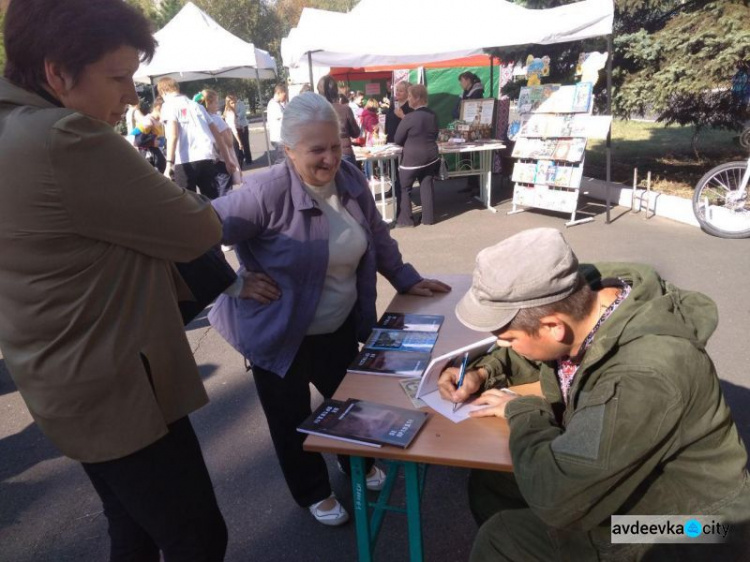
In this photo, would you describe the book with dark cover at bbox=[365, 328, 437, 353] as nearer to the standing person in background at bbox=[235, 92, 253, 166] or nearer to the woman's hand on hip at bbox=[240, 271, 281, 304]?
the woman's hand on hip at bbox=[240, 271, 281, 304]

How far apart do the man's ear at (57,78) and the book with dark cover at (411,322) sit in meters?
1.44

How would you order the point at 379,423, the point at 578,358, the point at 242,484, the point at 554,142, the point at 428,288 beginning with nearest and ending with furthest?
the point at 578,358 < the point at 379,423 < the point at 428,288 < the point at 242,484 < the point at 554,142

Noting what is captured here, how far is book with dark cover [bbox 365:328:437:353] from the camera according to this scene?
2.14m

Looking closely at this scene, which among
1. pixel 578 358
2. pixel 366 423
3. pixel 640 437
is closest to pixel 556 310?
pixel 578 358

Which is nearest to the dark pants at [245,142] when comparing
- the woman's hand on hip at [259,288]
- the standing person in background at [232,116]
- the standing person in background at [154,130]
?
the standing person in background at [232,116]

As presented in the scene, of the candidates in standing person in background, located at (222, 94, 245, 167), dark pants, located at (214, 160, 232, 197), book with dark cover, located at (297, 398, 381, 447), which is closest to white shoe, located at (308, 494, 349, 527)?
book with dark cover, located at (297, 398, 381, 447)

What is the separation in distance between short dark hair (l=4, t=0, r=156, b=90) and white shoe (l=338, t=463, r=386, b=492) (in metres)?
2.09

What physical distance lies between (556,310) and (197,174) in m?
5.92

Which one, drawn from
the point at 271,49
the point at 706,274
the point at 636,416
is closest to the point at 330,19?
the point at 706,274

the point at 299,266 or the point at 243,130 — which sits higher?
the point at 299,266

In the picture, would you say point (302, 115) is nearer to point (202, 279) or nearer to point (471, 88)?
point (202, 279)

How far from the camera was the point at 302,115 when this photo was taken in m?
1.97

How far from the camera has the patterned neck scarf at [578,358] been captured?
4.69 feet

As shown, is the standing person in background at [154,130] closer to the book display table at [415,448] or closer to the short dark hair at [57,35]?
the book display table at [415,448]
